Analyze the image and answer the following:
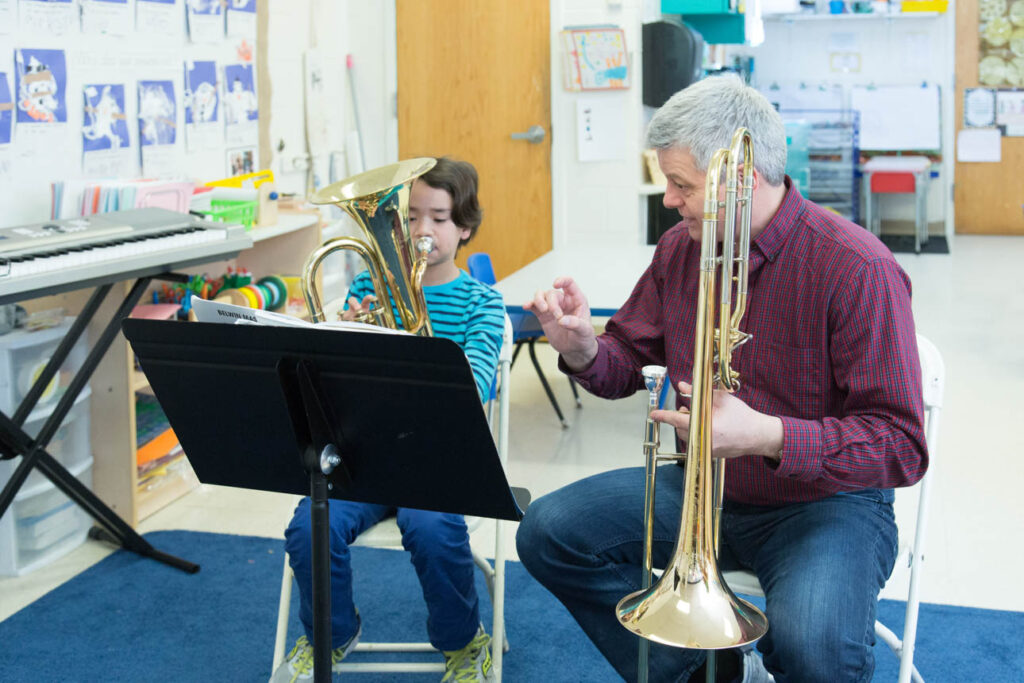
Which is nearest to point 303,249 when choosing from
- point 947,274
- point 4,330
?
point 4,330

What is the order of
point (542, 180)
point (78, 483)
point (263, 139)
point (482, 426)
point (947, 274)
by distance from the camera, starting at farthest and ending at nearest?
point (947, 274) → point (542, 180) → point (263, 139) → point (78, 483) → point (482, 426)

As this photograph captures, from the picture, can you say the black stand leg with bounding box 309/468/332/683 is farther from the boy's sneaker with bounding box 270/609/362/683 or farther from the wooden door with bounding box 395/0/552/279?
the wooden door with bounding box 395/0/552/279

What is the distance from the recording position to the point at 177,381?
4.99ft

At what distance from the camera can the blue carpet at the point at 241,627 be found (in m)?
2.31

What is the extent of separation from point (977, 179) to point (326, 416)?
8.26 m

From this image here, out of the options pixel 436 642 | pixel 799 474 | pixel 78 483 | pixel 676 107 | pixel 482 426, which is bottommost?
pixel 436 642

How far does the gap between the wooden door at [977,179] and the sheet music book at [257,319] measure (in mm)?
8069

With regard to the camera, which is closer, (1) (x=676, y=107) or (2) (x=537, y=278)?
(1) (x=676, y=107)

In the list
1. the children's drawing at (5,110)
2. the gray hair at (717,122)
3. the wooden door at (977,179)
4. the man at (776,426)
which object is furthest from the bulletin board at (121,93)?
the wooden door at (977,179)

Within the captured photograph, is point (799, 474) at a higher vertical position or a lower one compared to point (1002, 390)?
higher

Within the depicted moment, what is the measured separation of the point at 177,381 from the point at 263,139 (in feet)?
9.71

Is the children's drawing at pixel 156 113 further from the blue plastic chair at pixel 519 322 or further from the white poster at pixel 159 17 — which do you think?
the blue plastic chair at pixel 519 322

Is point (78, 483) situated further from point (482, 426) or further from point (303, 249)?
point (482, 426)

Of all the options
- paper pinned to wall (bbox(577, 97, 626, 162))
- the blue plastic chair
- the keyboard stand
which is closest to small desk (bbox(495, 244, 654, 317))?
the blue plastic chair
